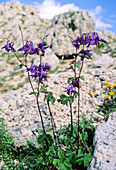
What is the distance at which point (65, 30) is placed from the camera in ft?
36.5

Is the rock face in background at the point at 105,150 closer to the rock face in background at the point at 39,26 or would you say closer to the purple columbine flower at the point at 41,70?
the purple columbine flower at the point at 41,70

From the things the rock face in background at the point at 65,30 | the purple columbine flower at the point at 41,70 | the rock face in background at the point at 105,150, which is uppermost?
the rock face in background at the point at 65,30

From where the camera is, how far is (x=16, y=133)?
2.60 meters

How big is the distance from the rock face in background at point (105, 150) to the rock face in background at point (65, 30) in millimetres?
8977

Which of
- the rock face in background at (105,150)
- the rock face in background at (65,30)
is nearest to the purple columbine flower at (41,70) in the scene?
the rock face in background at (105,150)

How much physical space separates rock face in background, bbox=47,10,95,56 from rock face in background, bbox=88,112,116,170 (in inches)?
353

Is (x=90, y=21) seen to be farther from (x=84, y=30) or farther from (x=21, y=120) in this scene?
(x=21, y=120)

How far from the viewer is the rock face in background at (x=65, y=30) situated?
1065cm

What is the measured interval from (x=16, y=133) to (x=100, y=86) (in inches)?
114

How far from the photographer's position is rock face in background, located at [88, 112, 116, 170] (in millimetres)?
1377

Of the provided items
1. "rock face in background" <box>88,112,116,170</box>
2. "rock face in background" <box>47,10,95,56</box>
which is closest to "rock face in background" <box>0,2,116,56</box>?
"rock face in background" <box>47,10,95,56</box>

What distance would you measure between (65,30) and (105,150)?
35.7 ft

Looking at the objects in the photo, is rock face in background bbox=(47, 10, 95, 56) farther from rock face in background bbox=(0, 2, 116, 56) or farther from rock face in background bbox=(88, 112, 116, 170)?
rock face in background bbox=(88, 112, 116, 170)

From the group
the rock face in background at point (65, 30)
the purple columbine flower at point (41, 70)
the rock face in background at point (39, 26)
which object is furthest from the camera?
the rock face in background at point (39, 26)
